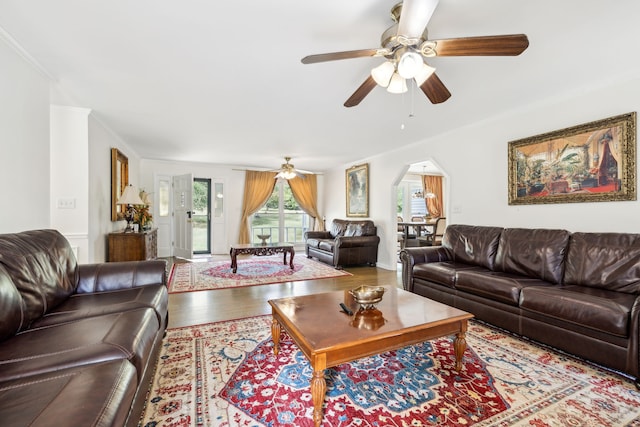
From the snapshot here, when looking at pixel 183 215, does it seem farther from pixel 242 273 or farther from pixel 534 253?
pixel 534 253

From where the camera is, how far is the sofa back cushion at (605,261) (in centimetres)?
223

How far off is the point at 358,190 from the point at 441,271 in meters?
3.78

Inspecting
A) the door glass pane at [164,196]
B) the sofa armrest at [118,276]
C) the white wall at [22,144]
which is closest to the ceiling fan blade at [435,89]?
the sofa armrest at [118,276]

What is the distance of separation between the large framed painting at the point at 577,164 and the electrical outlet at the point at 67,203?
534 centimetres

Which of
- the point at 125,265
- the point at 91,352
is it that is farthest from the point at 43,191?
the point at 91,352

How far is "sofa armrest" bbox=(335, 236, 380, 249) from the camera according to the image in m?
5.46

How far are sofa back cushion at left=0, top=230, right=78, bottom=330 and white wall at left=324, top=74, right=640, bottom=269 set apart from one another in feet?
14.8

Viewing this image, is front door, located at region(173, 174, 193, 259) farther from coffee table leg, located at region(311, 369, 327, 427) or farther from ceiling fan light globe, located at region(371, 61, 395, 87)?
coffee table leg, located at region(311, 369, 327, 427)

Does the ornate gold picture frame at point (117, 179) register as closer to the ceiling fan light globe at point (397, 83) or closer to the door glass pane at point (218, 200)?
the door glass pane at point (218, 200)

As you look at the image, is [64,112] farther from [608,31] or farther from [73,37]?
[608,31]

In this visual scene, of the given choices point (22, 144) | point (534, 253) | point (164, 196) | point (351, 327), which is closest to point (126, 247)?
point (22, 144)

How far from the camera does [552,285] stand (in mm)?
2523

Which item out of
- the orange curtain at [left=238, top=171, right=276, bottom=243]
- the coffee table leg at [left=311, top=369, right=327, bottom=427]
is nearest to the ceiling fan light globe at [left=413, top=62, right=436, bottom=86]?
the coffee table leg at [left=311, top=369, right=327, bottom=427]

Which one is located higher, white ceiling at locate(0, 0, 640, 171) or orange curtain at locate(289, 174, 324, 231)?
white ceiling at locate(0, 0, 640, 171)
